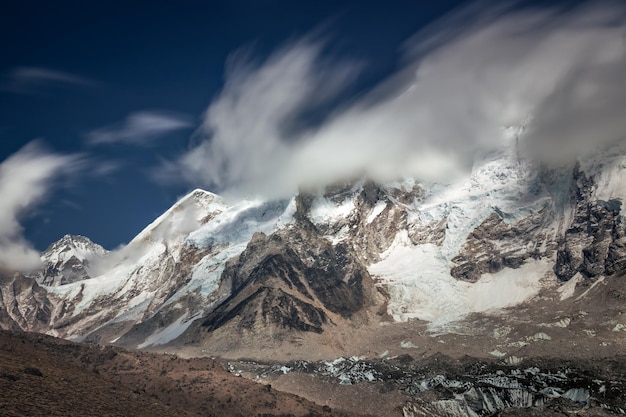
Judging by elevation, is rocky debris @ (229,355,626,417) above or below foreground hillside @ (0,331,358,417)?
below

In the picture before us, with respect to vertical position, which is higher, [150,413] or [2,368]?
[2,368]

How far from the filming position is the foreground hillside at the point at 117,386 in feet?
172

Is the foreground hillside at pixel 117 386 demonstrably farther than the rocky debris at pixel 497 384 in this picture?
No

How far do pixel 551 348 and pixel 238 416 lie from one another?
398ft

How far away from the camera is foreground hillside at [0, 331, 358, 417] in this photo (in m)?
52.6

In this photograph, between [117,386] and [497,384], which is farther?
[497,384]

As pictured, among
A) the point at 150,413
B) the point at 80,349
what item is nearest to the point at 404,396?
the point at 80,349

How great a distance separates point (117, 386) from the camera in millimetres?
69438

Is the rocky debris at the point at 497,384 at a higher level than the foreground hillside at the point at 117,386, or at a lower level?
lower

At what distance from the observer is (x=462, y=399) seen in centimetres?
14388

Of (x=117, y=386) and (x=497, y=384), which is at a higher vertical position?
(x=117, y=386)

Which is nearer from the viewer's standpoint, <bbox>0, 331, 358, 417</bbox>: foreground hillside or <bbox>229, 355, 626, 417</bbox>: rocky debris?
<bbox>0, 331, 358, 417</bbox>: foreground hillside

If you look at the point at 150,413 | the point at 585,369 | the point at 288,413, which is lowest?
the point at 585,369

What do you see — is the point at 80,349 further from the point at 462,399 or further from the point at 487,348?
the point at 487,348
